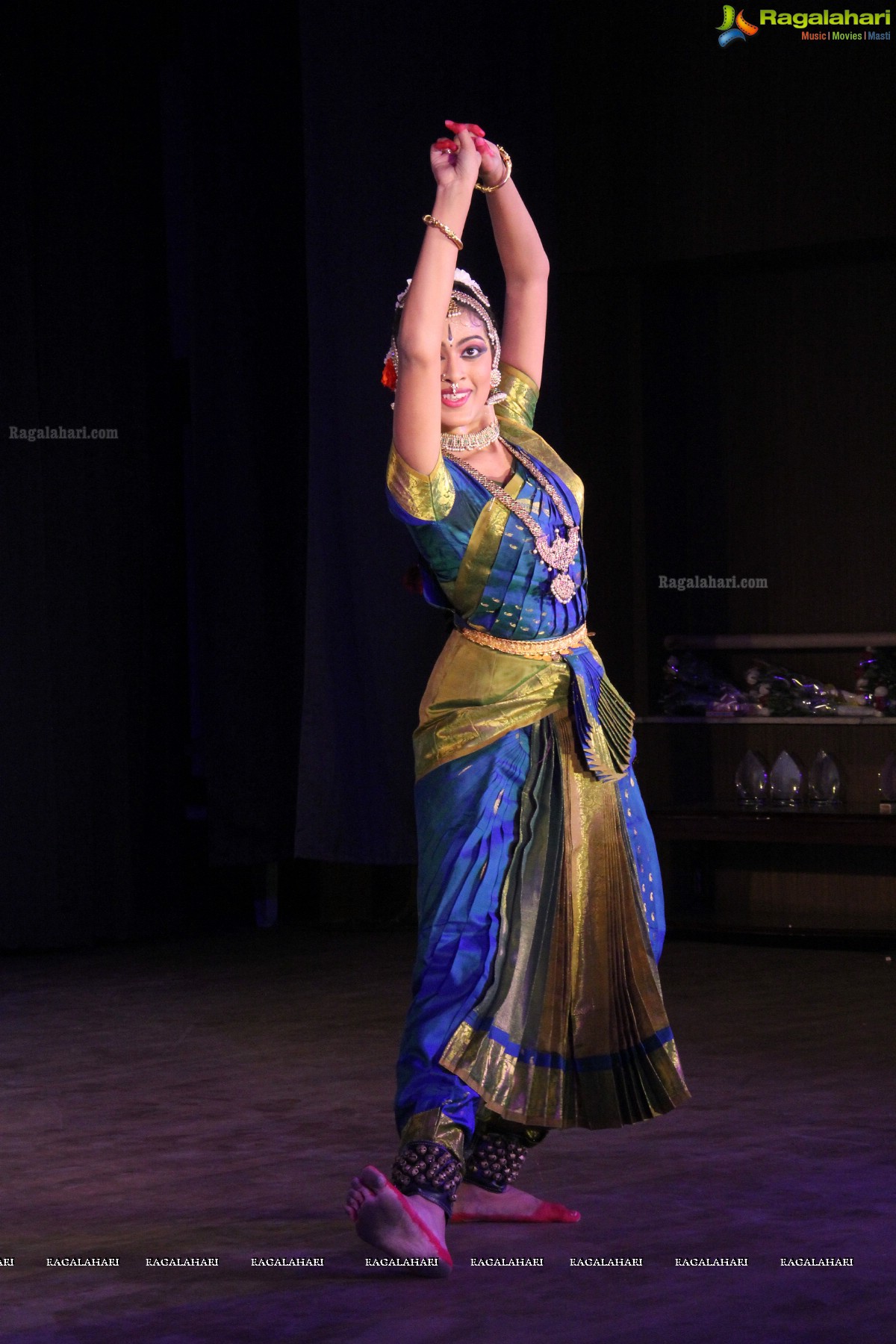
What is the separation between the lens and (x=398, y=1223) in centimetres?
228

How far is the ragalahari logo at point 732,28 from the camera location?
547 centimetres

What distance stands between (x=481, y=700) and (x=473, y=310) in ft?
1.85

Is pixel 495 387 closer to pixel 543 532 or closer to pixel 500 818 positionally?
pixel 543 532

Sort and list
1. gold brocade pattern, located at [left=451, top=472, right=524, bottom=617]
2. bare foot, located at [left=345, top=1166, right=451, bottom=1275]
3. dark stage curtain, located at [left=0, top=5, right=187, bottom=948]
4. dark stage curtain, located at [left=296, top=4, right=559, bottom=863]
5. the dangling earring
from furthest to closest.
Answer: dark stage curtain, located at [left=296, top=4, right=559, bottom=863] → dark stage curtain, located at [left=0, top=5, right=187, bottom=948] → the dangling earring → gold brocade pattern, located at [left=451, top=472, right=524, bottom=617] → bare foot, located at [left=345, top=1166, right=451, bottom=1275]

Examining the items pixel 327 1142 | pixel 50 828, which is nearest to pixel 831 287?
pixel 50 828

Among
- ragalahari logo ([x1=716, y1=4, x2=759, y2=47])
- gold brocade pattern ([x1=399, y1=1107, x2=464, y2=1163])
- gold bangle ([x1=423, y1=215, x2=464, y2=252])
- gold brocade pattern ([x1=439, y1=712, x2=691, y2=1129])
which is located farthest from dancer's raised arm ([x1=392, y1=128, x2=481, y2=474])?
ragalahari logo ([x1=716, y1=4, x2=759, y2=47])

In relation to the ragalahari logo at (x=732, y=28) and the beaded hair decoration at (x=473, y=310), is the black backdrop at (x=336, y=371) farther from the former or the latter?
the beaded hair decoration at (x=473, y=310)

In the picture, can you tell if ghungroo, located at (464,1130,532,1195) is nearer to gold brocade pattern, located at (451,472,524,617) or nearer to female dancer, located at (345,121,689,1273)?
female dancer, located at (345,121,689,1273)

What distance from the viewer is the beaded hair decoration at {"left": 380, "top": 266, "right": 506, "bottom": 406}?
8.42 ft

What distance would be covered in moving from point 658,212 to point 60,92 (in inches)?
74.3

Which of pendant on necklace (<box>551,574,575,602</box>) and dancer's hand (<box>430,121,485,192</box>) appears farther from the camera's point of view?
pendant on necklace (<box>551,574,575,602</box>)

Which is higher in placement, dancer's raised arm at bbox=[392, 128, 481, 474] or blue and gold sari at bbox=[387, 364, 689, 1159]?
dancer's raised arm at bbox=[392, 128, 481, 474]

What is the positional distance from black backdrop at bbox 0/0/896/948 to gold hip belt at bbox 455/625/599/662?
3.00 metres

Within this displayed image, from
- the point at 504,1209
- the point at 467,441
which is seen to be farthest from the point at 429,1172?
the point at 467,441
